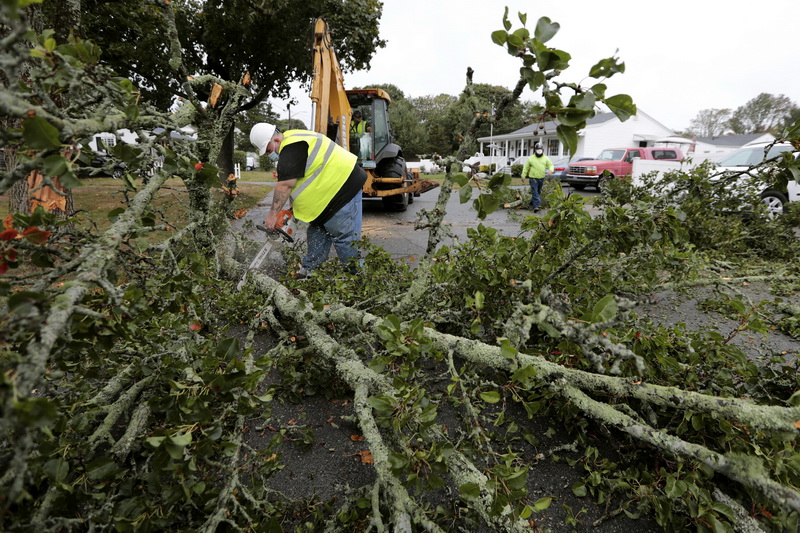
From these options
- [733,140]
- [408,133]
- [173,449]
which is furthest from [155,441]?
[733,140]

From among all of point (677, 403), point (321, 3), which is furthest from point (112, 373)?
point (321, 3)

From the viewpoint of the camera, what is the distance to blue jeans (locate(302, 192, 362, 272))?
4.53 metres

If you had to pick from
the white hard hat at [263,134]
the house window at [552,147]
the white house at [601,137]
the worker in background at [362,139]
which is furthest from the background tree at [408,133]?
the white hard hat at [263,134]

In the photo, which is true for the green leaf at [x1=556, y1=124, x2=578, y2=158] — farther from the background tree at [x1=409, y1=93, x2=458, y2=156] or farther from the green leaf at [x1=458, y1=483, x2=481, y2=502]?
the background tree at [x1=409, y1=93, x2=458, y2=156]

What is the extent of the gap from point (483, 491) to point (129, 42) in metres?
14.4

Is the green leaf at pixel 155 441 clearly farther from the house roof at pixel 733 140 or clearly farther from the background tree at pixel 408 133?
the house roof at pixel 733 140

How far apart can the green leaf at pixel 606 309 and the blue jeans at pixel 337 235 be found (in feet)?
11.0

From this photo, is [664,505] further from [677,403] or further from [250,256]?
[250,256]

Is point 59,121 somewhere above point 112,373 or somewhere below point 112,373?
above

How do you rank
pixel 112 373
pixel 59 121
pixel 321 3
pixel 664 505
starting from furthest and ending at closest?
pixel 321 3 → pixel 112 373 → pixel 664 505 → pixel 59 121

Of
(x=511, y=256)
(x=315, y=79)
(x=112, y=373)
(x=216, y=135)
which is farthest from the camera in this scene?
(x=315, y=79)

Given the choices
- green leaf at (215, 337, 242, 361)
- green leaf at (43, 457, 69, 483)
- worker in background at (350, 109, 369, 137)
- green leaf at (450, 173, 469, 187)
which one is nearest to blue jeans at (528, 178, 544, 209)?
worker in background at (350, 109, 369, 137)

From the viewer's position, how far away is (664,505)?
5.32 feet

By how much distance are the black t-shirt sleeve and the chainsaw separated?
1.37ft
